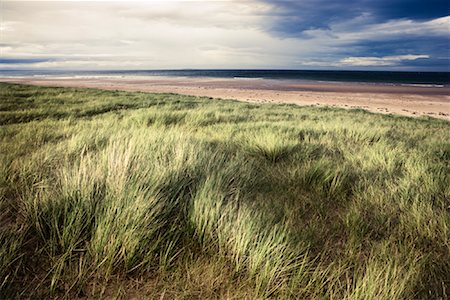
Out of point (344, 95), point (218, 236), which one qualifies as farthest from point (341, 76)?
point (218, 236)

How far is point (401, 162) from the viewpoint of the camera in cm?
459

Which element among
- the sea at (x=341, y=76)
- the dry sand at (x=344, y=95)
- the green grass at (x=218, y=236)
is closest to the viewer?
the green grass at (x=218, y=236)

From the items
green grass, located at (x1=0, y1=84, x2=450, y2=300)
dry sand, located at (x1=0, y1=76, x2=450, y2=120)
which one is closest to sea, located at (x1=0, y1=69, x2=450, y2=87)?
dry sand, located at (x1=0, y1=76, x2=450, y2=120)

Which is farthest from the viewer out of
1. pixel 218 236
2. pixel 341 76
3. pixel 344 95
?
pixel 341 76

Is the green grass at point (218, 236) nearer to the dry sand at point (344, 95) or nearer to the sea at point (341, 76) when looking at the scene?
the dry sand at point (344, 95)

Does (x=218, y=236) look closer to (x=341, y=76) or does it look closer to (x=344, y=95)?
(x=344, y=95)

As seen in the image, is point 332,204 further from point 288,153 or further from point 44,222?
point 44,222

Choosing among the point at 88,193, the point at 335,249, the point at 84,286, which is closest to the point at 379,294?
the point at 335,249

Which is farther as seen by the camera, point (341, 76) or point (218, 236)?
point (341, 76)

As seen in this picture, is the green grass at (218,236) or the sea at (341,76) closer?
the green grass at (218,236)

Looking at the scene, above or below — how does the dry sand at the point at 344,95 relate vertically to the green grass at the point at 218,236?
above

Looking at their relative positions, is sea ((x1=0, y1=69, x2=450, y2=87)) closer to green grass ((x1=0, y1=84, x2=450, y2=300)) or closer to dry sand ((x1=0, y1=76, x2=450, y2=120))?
dry sand ((x1=0, y1=76, x2=450, y2=120))

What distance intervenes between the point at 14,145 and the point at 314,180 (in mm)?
4462

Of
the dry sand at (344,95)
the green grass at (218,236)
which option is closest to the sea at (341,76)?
the dry sand at (344,95)
